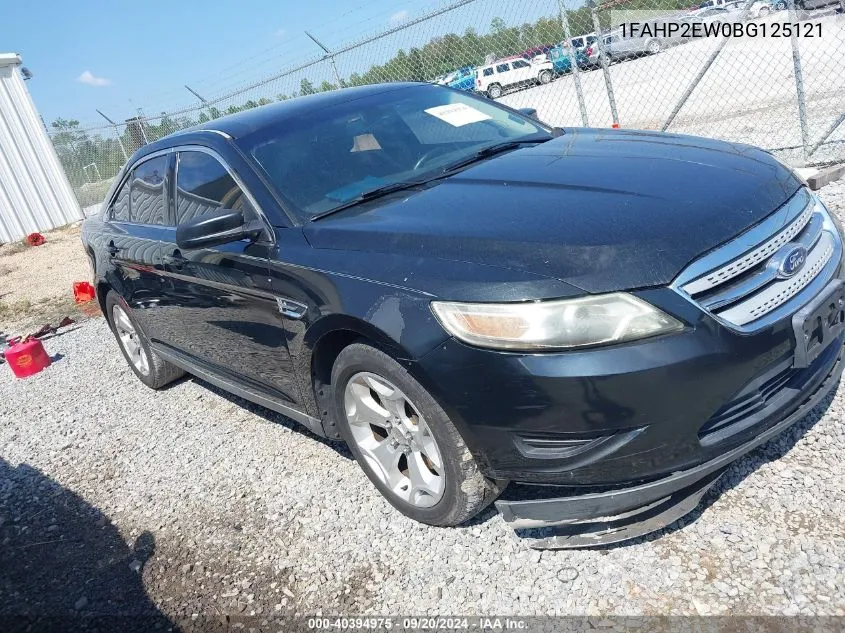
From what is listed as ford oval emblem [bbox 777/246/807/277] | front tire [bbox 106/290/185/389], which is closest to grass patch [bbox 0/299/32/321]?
front tire [bbox 106/290/185/389]

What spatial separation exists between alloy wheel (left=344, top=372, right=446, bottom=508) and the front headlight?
1.61 feet

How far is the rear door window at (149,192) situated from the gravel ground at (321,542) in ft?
4.34

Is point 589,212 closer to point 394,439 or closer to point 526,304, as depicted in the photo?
point 526,304

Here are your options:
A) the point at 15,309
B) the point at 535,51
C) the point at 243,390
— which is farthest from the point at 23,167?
the point at 243,390

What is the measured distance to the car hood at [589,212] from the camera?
204cm

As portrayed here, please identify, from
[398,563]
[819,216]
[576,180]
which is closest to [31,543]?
[398,563]

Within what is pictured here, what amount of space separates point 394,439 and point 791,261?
5.09ft

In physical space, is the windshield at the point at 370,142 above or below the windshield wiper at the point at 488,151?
above

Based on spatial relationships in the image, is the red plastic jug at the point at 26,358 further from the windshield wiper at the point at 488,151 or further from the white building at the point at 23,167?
the white building at the point at 23,167

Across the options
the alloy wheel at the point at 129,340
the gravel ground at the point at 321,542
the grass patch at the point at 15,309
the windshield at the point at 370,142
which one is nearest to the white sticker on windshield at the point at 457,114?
the windshield at the point at 370,142

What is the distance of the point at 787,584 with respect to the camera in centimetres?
206

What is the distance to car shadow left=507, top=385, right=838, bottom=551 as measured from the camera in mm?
2404

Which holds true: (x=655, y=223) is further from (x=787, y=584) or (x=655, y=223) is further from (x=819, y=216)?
(x=787, y=584)

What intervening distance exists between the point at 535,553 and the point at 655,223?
4.16 feet
